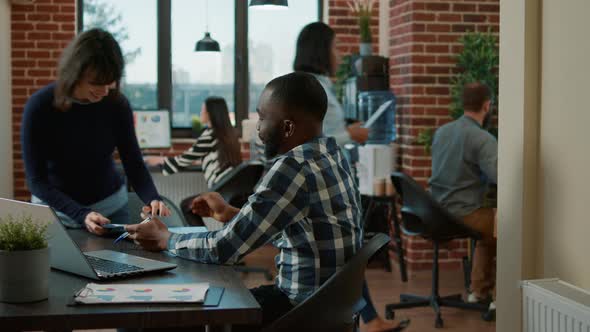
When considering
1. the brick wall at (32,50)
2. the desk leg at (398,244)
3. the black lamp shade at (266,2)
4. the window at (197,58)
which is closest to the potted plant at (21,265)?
Answer: the black lamp shade at (266,2)

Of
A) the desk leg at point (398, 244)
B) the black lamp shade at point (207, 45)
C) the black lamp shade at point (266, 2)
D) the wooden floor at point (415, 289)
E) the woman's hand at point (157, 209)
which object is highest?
→ the black lamp shade at point (266, 2)

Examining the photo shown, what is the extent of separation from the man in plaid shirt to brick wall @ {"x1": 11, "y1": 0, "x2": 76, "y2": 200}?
4.84 metres

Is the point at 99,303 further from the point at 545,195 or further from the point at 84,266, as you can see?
the point at 545,195

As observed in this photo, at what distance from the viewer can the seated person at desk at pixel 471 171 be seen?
4.70m

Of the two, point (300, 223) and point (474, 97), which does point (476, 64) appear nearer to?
point (474, 97)

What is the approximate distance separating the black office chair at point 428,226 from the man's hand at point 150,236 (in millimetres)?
2372

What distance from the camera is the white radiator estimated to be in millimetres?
2197

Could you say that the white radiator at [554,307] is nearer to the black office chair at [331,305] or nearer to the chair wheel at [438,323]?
the black office chair at [331,305]

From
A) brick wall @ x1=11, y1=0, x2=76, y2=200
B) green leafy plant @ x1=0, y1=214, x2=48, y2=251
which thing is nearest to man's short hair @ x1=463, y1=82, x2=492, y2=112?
green leafy plant @ x1=0, y1=214, x2=48, y2=251

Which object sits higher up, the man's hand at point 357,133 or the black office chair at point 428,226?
the man's hand at point 357,133

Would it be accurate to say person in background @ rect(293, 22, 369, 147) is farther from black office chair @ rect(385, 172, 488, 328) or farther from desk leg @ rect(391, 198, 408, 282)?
desk leg @ rect(391, 198, 408, 282)

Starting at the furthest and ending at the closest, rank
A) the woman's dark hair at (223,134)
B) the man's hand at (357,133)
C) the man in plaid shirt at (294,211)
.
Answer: the woman's dark hair at (223,134)
the man's hand at (357,133)
the man in plaid shirt at (294,211)

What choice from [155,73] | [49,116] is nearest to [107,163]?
[49,116]

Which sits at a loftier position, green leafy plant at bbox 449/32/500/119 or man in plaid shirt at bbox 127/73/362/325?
green leafy plant at bbox 449/32/500/119
